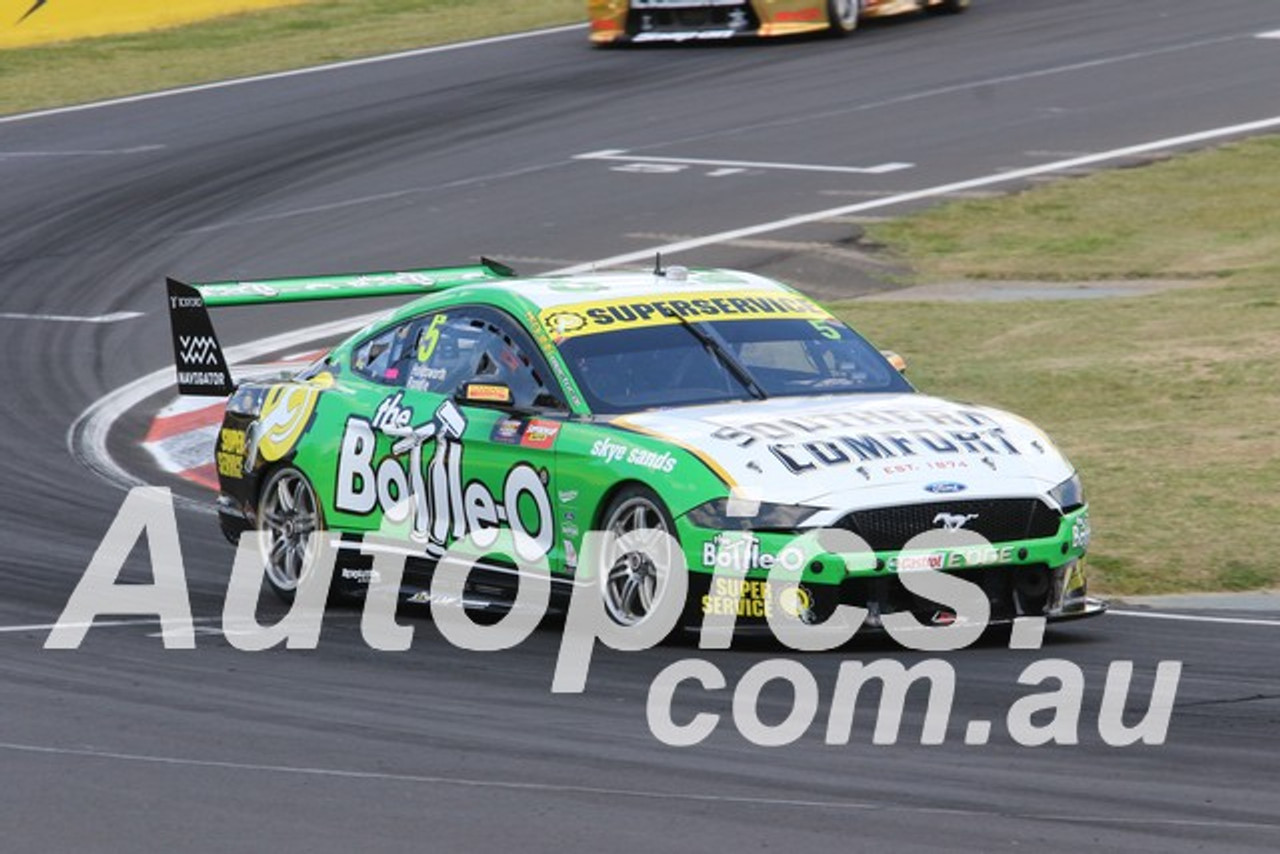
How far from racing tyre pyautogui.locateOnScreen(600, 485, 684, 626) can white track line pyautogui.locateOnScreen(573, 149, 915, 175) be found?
14191 millimetres

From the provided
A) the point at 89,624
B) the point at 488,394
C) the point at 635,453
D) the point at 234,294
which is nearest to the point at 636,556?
the point at 635,453

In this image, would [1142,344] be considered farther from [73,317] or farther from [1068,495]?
[73,317]

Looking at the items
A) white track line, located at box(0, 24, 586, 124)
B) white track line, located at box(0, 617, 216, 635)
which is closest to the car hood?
white track line, located at box(0, 617, 216, 635)

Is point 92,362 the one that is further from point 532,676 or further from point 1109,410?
point 532,676

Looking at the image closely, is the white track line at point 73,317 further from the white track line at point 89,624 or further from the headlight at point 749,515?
the headlight at point 749,515

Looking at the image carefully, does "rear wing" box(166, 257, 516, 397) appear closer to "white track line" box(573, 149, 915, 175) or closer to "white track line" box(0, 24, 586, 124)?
"white track line" box(573, 149, 915, 175)

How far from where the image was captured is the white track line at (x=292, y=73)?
2838cm

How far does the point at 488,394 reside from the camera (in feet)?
34.7

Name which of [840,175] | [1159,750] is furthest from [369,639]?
[840,175]

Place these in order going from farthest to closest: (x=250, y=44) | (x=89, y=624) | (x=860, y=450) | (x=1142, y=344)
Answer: (x=250, y=44) → (x=1142, y=344) → (x=89, y=624) → (x=860, y=450)

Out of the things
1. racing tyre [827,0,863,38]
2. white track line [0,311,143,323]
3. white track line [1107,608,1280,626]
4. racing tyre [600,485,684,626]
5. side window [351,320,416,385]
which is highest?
side window [351,320,416,385]

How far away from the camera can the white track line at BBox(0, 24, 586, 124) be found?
2838cm

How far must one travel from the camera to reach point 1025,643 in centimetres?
973

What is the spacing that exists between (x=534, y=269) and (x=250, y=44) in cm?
1280
